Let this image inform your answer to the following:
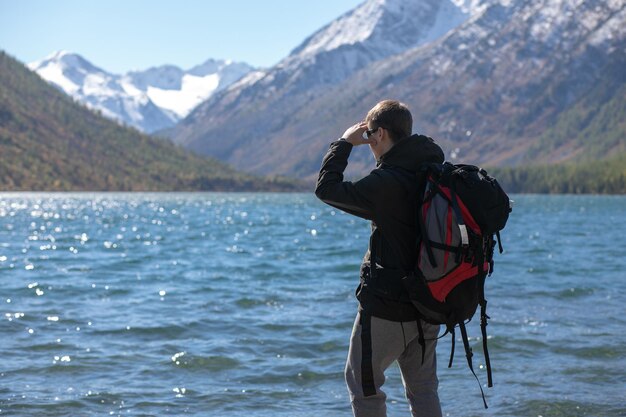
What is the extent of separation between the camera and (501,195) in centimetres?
798

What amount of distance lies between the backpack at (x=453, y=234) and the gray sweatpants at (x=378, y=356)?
0.36 metres

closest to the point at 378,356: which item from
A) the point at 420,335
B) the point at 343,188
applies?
the point at 420,335

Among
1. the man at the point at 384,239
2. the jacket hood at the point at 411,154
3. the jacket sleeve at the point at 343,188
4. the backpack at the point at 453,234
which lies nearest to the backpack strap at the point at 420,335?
the man at the point at 384,239

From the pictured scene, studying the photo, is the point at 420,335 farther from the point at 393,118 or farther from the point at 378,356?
the point at 393,118

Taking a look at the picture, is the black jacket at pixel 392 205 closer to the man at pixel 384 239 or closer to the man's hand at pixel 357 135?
the man at pixel 384 239

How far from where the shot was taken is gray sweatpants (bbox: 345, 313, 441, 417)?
8148mm

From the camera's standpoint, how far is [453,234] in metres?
7.74

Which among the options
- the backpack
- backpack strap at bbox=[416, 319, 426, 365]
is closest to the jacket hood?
the backpack

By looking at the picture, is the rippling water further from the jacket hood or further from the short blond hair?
the short blond hair

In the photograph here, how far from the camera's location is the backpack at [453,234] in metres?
7.76

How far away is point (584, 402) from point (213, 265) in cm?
2689

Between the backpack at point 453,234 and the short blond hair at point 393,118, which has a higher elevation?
the short blond hair at point 393,118

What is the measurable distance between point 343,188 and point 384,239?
582mm

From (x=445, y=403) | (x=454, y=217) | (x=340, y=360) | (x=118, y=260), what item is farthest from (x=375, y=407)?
(x=118, y=260)
